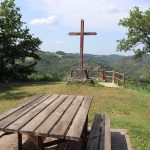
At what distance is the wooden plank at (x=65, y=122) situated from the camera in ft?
15.7

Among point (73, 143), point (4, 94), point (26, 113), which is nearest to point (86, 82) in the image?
point (4, 94)

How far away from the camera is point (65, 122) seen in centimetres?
540

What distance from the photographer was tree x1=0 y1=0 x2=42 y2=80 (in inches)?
988

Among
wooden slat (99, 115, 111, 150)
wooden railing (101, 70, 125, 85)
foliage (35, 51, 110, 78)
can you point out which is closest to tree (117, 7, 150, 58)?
wooden railing (101, 70, 125, 85)

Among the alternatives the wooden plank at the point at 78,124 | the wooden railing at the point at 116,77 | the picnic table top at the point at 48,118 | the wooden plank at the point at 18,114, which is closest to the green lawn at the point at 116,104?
the wooden plank at the point at 78,124

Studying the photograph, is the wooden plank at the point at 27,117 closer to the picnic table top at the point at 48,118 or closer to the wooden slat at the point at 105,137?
the picnic table top at the point at 48,118

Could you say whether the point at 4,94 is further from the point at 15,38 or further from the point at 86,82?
the point at 15,38

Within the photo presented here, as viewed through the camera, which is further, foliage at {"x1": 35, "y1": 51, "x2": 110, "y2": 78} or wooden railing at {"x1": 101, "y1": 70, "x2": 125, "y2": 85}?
foliage at {"x1": 35, "y1": 51, "x2": 110, "y2": 78}

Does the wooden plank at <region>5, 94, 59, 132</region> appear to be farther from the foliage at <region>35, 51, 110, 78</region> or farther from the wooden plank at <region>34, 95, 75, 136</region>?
the foliage at <region>35, 51, 110, 78</region>

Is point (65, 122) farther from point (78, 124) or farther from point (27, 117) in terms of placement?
point (27, 117)

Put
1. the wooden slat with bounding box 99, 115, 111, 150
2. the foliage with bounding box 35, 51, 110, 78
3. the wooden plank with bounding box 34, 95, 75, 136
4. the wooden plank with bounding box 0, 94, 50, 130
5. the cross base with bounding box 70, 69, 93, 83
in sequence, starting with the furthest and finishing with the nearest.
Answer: the foliage with bounding box 35, 51, 110, 78, the cross base with bounding box 70, 69, 93, 83, the wooden slat with bounding box 99, 115, 111, 150, the wooden plank with bounding box 0, 94, 50, 130, the wooden plank with bounding box 34, 95, 75, 136

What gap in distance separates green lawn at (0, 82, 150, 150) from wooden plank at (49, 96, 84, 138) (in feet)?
7.10

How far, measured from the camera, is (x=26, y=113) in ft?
19.6

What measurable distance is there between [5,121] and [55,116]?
0.90 metres
